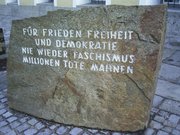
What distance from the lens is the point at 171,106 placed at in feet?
11.7

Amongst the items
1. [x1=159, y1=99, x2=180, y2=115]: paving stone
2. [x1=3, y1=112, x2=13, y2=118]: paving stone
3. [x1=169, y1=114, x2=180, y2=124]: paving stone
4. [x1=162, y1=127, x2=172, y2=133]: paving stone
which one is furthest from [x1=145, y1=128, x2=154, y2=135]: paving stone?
[x1=3, y1=112, x2=13, y2=118]: paving stone

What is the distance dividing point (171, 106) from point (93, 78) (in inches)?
46.3

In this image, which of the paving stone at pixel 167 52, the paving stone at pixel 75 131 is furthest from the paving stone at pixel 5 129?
the paving stone at pixel 167 52

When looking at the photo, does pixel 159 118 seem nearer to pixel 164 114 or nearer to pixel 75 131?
pixel 164 114

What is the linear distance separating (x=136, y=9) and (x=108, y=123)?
130cm

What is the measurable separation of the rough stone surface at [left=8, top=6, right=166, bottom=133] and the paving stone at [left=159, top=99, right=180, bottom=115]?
0.57m

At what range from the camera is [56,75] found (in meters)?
3.24

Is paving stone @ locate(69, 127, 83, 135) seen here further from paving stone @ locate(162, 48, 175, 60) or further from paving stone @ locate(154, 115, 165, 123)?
paving stone @ locate(162, 48, 175, 60)

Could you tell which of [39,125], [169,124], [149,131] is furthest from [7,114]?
[169,124]

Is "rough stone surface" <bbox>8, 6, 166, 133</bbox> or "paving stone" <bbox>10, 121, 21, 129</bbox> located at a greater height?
"rough stone surface" <bbox>8, 6, 166, 133</bbox>

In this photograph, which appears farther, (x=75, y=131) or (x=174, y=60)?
(x=174, y=60)

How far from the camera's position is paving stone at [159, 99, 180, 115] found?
11.4ft

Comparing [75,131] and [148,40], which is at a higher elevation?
[148,40]

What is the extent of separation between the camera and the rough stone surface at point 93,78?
112 inches
